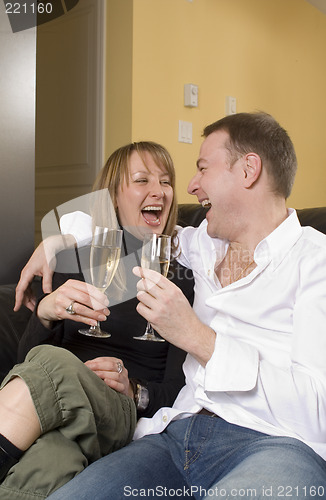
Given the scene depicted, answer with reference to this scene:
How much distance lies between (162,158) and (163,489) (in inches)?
34.2

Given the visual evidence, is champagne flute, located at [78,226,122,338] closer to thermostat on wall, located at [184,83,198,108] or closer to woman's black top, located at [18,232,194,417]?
woman's black top, located at [18,232,194,417]

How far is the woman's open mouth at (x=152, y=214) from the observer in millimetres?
1532

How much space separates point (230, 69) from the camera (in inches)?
132

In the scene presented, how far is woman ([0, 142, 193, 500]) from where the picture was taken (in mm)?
915

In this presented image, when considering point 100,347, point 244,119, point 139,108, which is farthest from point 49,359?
point 139,108

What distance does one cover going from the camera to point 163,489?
3.26 feet

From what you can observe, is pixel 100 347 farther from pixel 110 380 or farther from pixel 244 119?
pixel 244 119

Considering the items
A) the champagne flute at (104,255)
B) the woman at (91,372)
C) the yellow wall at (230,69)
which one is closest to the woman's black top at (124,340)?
the woman at (91,372)

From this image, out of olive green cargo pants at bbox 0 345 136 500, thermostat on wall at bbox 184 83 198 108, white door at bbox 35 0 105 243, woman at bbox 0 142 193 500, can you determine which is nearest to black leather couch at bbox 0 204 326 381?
woman at bbox 0 142 193 500

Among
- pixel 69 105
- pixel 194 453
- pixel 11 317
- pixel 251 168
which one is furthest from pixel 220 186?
pixel 69 105

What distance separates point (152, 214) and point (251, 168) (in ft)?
1.37

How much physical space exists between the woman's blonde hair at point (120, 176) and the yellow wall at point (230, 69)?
3.94 feet

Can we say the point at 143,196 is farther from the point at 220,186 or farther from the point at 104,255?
the point at 104,255

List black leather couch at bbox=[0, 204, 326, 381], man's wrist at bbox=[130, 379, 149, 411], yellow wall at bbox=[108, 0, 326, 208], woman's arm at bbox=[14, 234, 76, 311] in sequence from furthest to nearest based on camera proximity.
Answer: yellow wall at bbox=[108, 0, 326, 208]
black leather couch at bbox=[0, 204, 326, 381]
woman's arm at bbox=[14, 234, 76, 311]
man's wrist at bbox=[130, 379, 149, 411]
